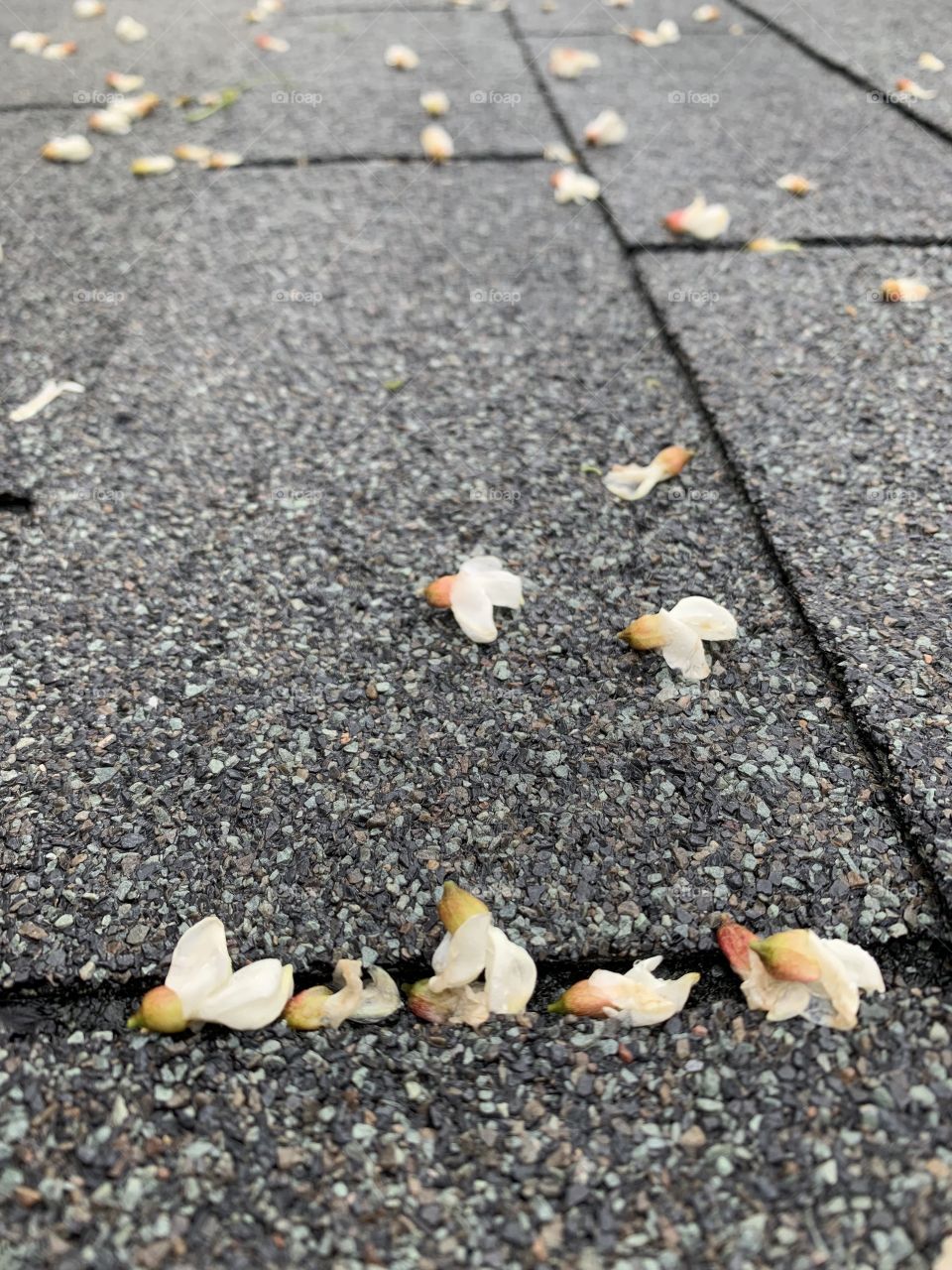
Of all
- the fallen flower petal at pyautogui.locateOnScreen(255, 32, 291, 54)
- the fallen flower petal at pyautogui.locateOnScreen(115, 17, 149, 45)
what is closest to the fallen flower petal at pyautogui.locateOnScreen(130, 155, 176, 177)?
the fallen flower petal at pyautogui.locateOnScreen(255, 32, 291, 54)

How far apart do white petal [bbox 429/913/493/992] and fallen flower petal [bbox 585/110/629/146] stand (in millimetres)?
2594

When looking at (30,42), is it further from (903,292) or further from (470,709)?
(470,709)

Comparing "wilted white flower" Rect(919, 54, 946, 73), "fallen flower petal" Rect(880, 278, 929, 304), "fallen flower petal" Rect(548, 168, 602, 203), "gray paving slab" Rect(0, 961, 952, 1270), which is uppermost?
"wilted white flower" Rect(919, 54, 946, 73)

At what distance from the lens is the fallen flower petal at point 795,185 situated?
8.56 ft

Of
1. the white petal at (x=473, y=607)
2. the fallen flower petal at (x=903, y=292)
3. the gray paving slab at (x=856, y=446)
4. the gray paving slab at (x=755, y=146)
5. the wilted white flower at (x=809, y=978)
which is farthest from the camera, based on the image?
the gray paving slab at (x=755, y=146)

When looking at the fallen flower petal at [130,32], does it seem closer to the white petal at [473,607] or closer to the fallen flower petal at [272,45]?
the fallen flower petal at [272,45]

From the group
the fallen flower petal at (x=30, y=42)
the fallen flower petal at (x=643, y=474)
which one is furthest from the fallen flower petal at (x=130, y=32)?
the fallen flower petal at (x=643, y=474)

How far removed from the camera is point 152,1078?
1005 mm

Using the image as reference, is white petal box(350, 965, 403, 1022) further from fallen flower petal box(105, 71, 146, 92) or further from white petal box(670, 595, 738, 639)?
fallen flower petal box(105, 71, 146, 92)

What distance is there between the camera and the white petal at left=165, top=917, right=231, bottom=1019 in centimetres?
105

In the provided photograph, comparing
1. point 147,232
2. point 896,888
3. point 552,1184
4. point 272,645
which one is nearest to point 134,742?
point 272,645

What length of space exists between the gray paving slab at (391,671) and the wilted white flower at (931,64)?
6.25 ft

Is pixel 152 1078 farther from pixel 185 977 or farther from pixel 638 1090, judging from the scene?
pixel 638 1090

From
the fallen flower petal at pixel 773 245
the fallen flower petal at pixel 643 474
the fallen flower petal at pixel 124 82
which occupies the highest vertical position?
the fallen flower petal at pixel 124 82
